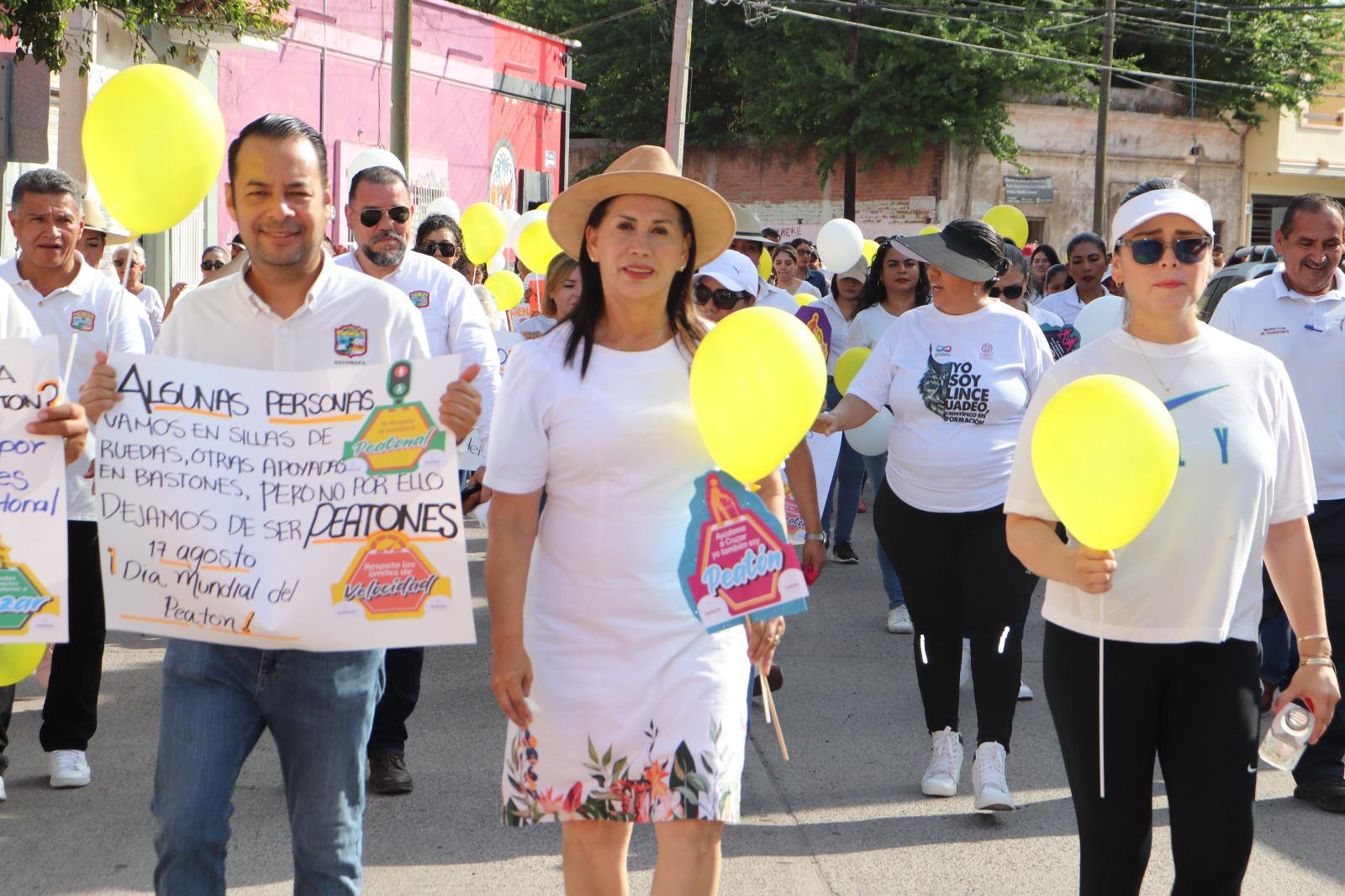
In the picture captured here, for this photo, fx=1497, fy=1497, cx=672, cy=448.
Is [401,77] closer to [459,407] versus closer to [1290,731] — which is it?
[459,407]

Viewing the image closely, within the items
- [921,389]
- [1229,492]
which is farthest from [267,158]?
[921,389]

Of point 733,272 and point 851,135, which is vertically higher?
point 851,135

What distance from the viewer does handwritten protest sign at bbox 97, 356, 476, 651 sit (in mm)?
3305

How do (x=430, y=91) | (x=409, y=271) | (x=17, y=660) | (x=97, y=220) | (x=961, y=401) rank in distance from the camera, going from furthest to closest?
(x=430, y=91)
(x=97, y=220)
(x=409, y=271)
(x=961, y=401)
(x=17, y=660)

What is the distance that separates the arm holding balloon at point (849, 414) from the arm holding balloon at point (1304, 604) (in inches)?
86.5

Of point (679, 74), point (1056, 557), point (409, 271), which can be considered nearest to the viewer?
point (1056, 557)

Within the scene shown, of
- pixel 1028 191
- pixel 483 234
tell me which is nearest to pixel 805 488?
pixel 483 234

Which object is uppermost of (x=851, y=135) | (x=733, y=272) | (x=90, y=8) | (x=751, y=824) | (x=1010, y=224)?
(x=851, y=135)

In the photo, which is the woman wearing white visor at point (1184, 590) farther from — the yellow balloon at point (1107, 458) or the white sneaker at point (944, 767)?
the white sneaker at point (944, 767)

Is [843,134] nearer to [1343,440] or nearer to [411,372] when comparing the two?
[1343,440]

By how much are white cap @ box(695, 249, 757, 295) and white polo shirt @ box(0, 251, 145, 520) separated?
2302 millimetres

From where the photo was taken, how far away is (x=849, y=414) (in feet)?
19.1

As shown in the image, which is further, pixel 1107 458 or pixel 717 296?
pixel 717 296

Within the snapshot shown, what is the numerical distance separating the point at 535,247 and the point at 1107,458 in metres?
7.62
